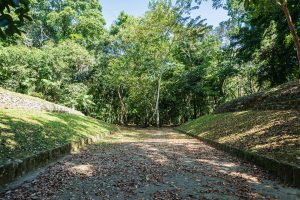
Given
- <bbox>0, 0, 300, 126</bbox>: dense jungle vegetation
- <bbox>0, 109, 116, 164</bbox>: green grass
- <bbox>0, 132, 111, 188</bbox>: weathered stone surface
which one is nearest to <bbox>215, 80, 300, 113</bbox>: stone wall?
<bbox>0, 0, 300, 126</bbox>: dense jungle vegetation

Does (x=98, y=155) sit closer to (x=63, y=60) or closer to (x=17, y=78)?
(x=17, y=78)

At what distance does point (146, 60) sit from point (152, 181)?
103ft

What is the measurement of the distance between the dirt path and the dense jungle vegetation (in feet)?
48.0

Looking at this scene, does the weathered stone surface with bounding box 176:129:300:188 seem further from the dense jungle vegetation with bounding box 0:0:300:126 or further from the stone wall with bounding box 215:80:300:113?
the dense jungle vegetation with bounding box 0:0:300:126

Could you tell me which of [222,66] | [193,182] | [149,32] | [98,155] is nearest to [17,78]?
[149,32]

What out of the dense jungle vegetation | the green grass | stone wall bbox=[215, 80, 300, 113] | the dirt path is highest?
the dense jungle vegetation

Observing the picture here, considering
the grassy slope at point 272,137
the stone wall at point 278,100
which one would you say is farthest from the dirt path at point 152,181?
the stone wall at point 278,100

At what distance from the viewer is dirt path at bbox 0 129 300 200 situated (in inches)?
240

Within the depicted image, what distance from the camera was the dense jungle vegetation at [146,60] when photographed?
27781 millimetres

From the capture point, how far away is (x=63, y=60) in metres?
33.2

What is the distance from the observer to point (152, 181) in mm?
7191

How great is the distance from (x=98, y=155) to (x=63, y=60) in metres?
24.1

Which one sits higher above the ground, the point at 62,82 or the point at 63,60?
the point at 63,60

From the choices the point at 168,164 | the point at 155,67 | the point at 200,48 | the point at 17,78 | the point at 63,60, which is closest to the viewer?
the point at 168,164
